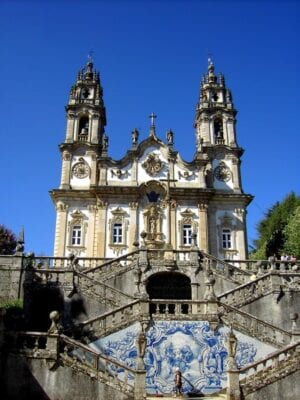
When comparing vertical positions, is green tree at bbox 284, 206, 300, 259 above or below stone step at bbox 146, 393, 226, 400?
above

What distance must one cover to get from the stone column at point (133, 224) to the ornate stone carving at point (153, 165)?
272 centimetres

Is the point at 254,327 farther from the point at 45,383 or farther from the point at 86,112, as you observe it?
the point at 86,112

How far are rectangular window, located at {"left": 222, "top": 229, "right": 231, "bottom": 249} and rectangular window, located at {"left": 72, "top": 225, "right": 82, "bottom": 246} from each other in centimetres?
964

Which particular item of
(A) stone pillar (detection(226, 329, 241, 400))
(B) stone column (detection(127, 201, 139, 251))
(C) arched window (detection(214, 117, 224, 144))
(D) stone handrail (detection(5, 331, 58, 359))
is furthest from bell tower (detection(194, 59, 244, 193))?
(D) stone handrail (detection(5, 331, 58, 359))

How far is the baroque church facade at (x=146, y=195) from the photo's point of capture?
3042 centimetres

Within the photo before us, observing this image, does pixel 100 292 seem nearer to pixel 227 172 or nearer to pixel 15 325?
pixel 15 325

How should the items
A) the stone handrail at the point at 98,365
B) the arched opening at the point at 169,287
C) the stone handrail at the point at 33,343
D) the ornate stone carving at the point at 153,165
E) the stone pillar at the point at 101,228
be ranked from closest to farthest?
the stone handrail at the point at 98,365, the stone handrail at the point at 33,343, the arched opening at the point at 169,287, the stone pillar at the point at 101,228, the ornate stone carving at the point at 153,165

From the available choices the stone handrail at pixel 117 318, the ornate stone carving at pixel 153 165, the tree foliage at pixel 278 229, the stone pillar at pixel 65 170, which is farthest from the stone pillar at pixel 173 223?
the stone handrail at pixel 117 318

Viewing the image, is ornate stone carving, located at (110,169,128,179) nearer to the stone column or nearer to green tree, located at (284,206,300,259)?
the stone column

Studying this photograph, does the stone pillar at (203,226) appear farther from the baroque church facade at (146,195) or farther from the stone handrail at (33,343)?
the stone handrail at (33,343)

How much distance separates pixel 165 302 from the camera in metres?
17.3

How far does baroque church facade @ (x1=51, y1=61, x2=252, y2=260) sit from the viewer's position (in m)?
30.4

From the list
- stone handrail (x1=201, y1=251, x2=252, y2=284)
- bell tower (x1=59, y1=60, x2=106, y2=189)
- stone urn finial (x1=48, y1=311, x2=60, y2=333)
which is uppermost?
bell tower (x1=59, y1=60, x2=106, y2=189)

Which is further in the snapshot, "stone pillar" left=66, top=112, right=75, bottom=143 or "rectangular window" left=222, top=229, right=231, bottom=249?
"stone pillar" left=66, top=112, right=75, bottom=143
